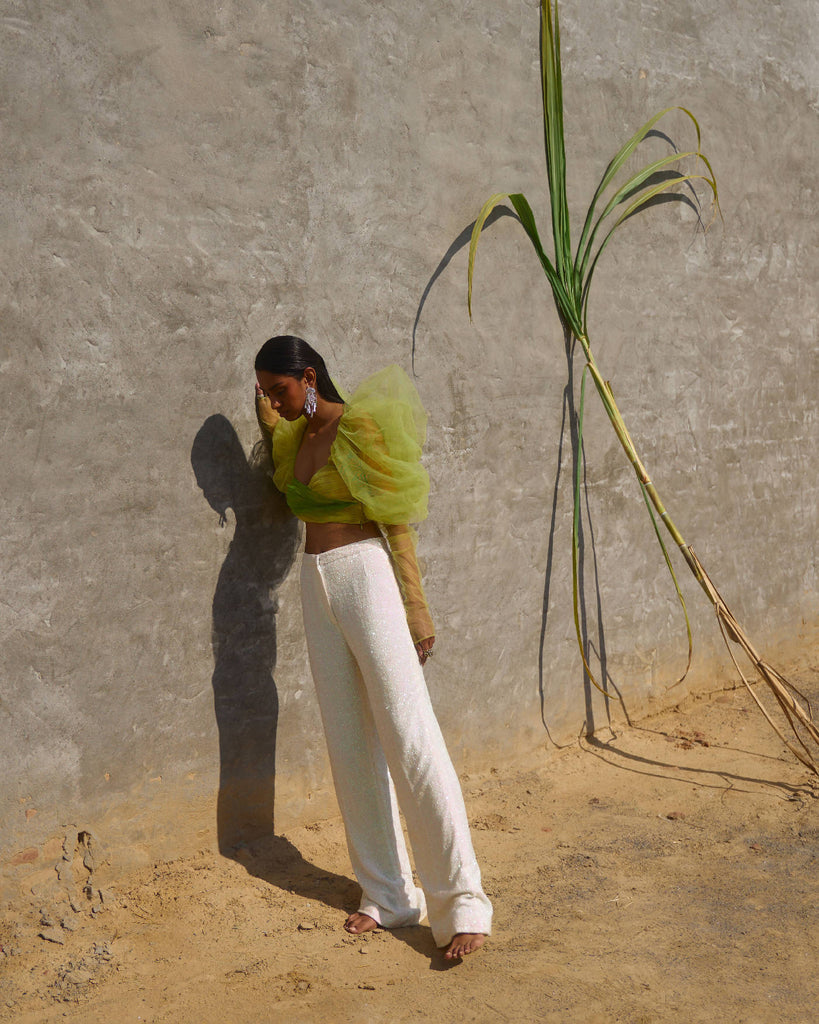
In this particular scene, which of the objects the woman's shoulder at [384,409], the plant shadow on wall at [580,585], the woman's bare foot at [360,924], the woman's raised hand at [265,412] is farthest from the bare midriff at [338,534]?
the plant shadow on wall at [580,585]

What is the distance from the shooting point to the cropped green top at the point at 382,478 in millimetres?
2418

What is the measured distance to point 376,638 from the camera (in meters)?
2.40

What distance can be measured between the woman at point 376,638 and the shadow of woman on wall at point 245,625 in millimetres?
197

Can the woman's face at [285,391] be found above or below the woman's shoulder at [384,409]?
above

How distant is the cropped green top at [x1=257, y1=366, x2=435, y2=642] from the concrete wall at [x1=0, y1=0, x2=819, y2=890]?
384 mm

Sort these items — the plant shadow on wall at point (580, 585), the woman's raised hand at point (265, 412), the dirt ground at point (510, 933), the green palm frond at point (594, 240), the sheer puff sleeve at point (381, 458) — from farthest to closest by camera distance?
the plant shadow on wall at point (580, 585) < the green palm frond at point (594, 240) < the woman's raised hand at point (265, 412) < the sheer puff sleeve at point (381, 458) < the dirt ground at point (510, 933)

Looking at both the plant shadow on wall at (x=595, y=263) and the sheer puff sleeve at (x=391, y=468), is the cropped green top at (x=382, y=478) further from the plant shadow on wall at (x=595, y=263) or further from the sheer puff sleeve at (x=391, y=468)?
the plant shadow on wall at (x=595, y=263)

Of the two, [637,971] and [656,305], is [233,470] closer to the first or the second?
[637,971]

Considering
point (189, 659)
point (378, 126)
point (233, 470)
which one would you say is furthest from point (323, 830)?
point (378, 126)

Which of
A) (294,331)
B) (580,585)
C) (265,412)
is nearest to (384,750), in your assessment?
(265,412)

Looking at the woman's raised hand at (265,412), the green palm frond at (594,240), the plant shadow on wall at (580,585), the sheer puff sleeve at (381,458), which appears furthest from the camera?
the plant shadow on wall at (580,585)

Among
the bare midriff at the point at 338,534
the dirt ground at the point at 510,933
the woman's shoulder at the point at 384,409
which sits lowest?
the dirt ground at the point at 510,933

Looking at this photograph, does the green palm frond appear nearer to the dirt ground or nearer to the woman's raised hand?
the dirt ground

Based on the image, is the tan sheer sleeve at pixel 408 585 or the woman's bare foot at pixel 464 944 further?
the tan sheer sleeve at pixel 408 585
